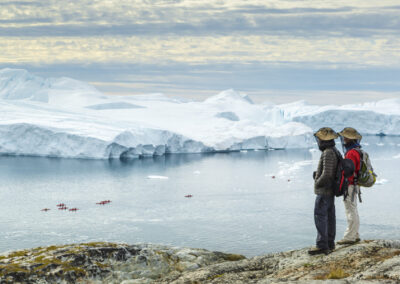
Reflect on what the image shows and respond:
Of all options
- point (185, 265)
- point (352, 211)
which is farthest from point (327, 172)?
point (185, 265)

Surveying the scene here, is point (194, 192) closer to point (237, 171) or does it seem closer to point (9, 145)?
point (237, 171)

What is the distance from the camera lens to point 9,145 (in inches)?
2023

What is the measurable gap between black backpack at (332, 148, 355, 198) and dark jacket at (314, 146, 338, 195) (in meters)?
0.05

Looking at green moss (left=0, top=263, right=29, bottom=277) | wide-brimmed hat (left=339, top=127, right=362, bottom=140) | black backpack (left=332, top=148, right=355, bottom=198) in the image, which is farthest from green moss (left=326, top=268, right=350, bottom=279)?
green moss (left=0, top=263, right=29, bottom=277)

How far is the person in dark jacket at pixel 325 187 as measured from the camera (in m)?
6.64

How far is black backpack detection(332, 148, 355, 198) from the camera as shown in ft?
21.7

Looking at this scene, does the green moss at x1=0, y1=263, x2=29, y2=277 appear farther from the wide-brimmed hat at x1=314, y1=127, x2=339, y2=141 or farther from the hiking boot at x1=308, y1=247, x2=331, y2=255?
the wide-brimmed hat at x1=314, y1=127, x2=339, y2=141

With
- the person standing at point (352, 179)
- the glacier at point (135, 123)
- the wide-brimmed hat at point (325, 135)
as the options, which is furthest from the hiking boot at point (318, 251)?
the glacier at point (135, 123)

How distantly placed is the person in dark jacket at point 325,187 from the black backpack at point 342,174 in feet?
0.16

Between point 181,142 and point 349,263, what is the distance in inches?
2091

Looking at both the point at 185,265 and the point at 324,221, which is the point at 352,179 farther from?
the point at 185,265

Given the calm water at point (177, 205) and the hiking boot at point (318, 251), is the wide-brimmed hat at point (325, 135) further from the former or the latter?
the calm water at point (177, 205)

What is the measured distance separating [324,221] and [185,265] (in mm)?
2335

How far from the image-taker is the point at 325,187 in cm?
670
